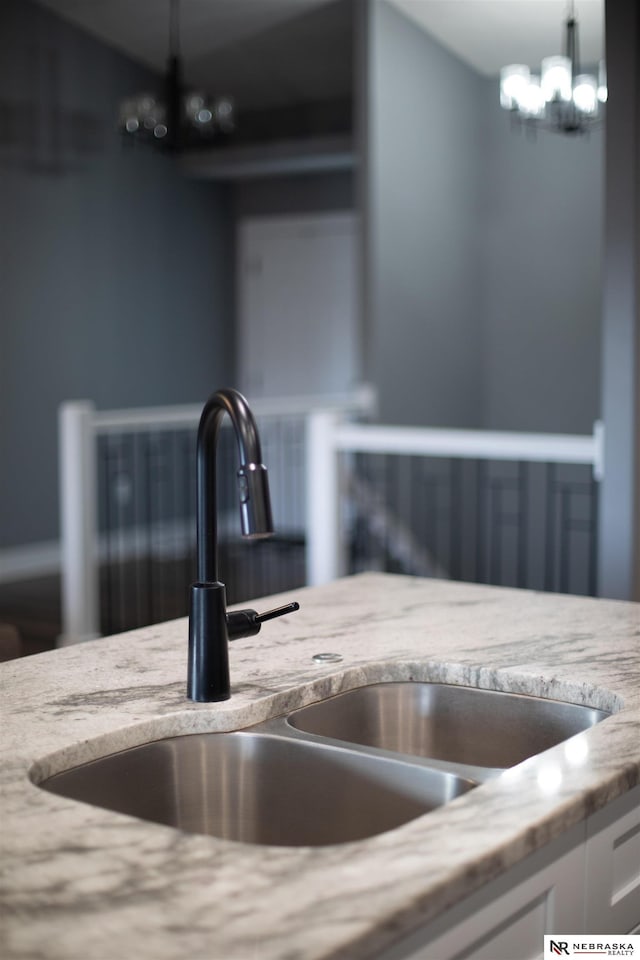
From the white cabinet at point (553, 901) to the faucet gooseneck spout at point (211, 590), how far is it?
1.53ft

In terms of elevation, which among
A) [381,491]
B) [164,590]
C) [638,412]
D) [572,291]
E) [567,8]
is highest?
[567,8]

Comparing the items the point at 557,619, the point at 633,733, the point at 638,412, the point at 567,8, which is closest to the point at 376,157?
the point at 567,8

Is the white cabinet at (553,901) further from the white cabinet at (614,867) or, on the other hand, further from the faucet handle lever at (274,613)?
the faucet handle lever at (274,613)

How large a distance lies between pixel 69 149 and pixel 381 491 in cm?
315

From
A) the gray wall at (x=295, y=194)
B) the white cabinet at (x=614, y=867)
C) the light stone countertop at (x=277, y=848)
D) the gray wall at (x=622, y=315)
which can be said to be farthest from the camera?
the gray wall at (x=295, y=194)

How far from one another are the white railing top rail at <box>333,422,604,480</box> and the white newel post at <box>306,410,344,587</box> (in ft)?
0.16

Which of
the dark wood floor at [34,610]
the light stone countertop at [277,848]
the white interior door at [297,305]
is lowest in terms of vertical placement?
the dark wood floor at [34,610]

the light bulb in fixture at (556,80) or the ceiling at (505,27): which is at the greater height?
the ceiling at (505,27)

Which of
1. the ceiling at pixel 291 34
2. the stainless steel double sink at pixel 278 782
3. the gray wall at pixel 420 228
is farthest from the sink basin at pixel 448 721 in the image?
the gray wall at pixel 420 228

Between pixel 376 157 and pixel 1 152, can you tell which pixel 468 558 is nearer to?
pixel 376 157

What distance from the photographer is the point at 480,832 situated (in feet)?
3.34

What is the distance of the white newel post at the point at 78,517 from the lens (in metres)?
5.12

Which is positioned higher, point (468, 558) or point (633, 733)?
point (633, 733)

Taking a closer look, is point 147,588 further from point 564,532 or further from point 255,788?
point 255,788
